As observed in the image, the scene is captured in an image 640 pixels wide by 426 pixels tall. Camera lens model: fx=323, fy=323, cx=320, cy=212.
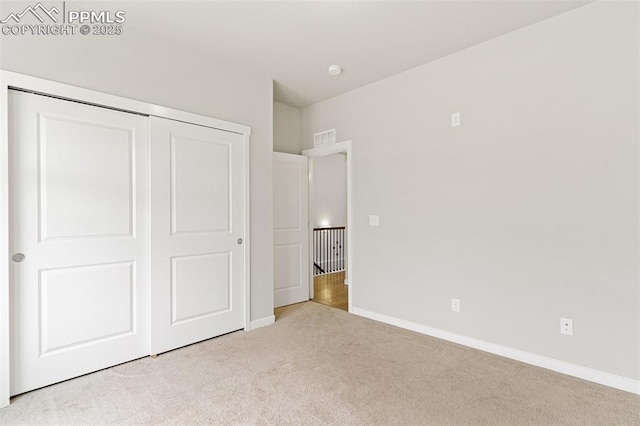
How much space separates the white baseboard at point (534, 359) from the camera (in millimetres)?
2209

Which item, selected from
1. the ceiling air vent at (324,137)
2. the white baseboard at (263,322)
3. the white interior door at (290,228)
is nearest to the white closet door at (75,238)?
the white baseboard at (263,322)

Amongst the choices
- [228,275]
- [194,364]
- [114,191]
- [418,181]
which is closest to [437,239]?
[418,181]

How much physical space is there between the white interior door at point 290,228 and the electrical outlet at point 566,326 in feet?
9.39

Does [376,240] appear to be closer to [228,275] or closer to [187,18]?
[228,275]

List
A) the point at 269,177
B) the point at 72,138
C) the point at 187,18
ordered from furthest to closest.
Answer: the point at 269,177
the point at 187,18
the point at 72,138

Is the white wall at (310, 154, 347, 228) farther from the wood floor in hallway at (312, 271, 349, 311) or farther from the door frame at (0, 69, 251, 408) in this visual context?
the door frame at (0, 69, 251, 408)

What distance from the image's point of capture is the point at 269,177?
Answer: 140 inches

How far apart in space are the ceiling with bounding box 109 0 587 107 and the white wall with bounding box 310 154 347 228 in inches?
190

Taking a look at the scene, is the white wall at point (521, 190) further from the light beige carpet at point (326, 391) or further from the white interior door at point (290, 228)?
the white interior door at point (290, 228)

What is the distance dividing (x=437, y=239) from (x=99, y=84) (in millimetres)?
3159

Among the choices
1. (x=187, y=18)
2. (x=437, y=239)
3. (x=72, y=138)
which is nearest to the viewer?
(x=72, y=138)

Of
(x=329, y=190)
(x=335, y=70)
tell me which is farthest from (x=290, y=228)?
(x=329, y=190)

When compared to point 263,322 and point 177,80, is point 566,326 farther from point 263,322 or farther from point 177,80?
point 177,80

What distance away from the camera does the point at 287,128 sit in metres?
4.46
